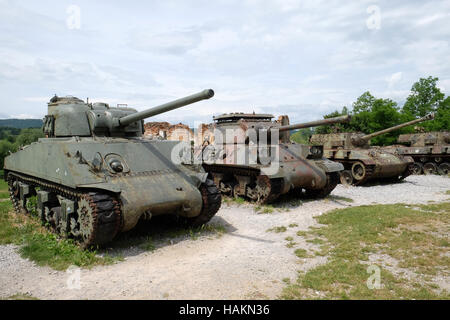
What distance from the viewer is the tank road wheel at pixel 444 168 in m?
18.4

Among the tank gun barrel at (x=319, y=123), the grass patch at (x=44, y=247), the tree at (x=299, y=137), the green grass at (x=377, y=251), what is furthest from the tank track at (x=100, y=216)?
the tree at (x=299, y=137)

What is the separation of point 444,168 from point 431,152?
3.54 ft

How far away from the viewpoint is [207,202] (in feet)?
24.0

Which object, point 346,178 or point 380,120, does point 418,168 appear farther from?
point 380,120

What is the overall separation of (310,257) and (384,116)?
103ft

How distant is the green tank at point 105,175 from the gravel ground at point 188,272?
74 cm

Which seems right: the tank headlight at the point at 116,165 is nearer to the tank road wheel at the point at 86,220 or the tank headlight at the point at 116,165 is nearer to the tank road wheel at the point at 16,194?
the tank road wheel at the point at 86,220

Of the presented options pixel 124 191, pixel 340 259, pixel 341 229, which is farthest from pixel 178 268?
pixel 341 229

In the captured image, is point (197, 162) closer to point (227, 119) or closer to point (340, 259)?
point (340, 259)

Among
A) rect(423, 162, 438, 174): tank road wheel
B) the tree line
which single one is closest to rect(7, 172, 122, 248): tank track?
rect(423, 162, 438, 174): tank road wheel

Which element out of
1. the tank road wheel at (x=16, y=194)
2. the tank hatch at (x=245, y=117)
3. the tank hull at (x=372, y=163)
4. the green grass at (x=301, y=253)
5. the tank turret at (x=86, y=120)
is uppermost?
the tank hatch at (x=245, y=117)

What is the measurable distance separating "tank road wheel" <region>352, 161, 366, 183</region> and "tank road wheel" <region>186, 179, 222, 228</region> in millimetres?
9445

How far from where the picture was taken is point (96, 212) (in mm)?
5637
